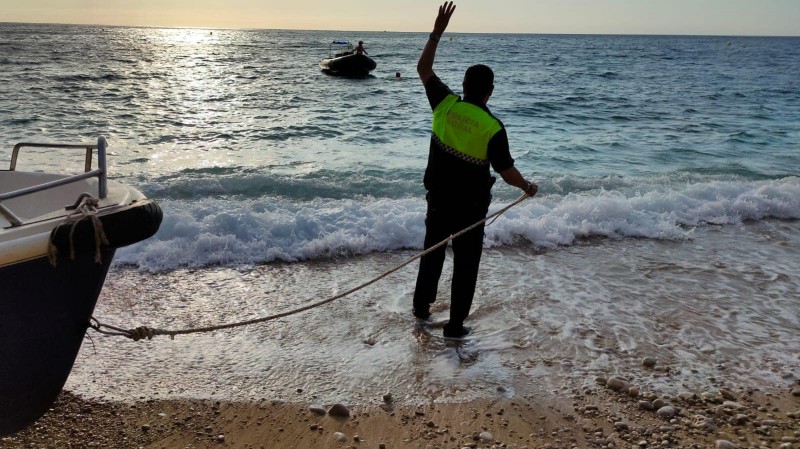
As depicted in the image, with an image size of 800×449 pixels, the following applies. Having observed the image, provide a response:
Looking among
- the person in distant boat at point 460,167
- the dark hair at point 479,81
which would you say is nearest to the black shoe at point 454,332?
the person in distant boat at point 460,167

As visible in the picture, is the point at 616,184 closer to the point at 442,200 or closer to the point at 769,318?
the point at 769,318

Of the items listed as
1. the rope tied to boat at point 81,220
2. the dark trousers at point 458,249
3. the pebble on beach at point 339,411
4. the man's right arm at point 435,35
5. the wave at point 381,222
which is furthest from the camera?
the wave at point 381,222

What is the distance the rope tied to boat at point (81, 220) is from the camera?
2639 mm

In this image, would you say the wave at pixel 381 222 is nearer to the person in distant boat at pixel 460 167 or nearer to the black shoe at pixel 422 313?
the black shoe at pixel 422 313

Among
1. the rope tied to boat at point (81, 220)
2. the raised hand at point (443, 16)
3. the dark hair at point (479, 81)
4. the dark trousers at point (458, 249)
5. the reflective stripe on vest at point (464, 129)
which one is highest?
the raised hand at point (443, 16)

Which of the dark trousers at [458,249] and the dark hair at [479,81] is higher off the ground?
the dark hair at [479,81]

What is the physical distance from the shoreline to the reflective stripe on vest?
5.05 ft

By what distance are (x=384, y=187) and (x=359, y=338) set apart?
5497mm

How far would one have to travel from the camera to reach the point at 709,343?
4.68 meters

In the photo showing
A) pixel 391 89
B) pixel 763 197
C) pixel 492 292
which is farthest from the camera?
pixel 391 89

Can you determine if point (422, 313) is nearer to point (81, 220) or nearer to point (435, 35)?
point (435, 35)

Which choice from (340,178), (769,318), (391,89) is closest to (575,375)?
(769,318)

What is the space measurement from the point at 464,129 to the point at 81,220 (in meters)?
2.25

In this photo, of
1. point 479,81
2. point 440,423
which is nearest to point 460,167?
point 479,81
